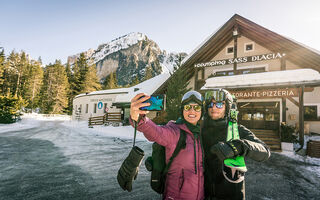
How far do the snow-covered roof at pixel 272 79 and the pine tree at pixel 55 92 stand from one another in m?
40.3

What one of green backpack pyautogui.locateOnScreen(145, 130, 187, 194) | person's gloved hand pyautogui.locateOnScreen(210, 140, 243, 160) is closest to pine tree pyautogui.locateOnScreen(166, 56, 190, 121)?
green backpack pyautogui.locateOnScreen(145, 130, 187, 194)

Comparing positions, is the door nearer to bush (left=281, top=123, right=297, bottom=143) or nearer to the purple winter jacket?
bush (left=281, top=123, right=297, bottom=143)

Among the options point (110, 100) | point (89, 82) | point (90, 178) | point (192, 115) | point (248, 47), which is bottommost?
point (90, 178)

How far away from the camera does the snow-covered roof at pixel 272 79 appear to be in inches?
380

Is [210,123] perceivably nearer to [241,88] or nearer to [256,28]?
[241,88]

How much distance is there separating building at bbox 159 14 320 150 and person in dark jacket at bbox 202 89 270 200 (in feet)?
33.0

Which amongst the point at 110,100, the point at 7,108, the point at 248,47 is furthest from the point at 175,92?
the point at 7,108

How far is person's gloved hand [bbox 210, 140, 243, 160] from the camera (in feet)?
5.28

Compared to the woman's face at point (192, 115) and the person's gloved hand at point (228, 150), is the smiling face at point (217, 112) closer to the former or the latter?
the woman's face at point (192, 115)

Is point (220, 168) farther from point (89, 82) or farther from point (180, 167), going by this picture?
point (89, 82)

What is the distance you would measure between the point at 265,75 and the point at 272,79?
0.70 meters

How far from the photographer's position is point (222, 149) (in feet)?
5.36

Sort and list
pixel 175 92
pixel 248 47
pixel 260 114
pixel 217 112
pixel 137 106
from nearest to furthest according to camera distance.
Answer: pixel 137 106 → pixel 217 112 → pixel 260 114 → pixel 175 92 → pixel 248 47

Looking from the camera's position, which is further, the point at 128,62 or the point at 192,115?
the point at 128,62
